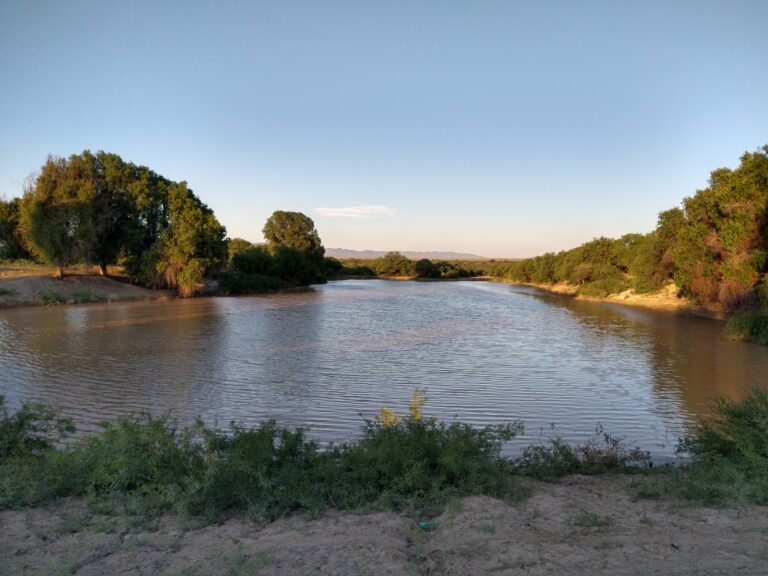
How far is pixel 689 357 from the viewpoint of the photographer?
53.3ft

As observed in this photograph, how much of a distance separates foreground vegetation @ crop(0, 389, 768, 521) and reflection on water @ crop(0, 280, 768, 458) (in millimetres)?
1897

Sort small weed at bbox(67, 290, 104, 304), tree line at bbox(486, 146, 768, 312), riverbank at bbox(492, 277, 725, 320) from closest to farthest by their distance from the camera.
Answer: tree line at bbox(486, 146, 768, 312) < riverbank at bbox(492, 277, 725, 320) < small weed at bbox(67, 290, 104, 304)

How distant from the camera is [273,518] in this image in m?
4.77

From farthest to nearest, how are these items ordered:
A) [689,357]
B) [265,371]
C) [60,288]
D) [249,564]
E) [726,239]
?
[60,288], [726,239], [689,357], [265,371], [249,564]

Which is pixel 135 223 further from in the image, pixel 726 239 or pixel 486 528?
pixel 486 528

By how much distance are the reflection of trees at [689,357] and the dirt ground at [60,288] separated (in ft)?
93.6

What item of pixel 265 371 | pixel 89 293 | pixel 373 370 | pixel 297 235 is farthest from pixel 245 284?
pixel 373 370

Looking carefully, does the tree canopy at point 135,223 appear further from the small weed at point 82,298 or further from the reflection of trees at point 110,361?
the reflection of trees at point 110,361

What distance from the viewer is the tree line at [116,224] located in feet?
117

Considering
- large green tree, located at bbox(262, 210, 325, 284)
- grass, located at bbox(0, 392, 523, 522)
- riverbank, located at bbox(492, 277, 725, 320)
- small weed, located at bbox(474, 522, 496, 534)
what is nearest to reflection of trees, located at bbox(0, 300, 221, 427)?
grass, located at bbox(0, 392, 523, 522)

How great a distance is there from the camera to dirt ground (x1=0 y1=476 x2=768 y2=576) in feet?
12.3

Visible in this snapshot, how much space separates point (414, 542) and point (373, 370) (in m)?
9.64

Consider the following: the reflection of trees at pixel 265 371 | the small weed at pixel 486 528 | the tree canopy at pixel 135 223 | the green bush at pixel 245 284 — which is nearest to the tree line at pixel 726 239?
the reflection of trees at pixel 265 371

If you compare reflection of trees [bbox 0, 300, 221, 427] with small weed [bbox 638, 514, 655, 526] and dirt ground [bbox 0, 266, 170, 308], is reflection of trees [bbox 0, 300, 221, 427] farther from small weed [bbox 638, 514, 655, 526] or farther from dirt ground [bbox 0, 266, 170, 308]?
small weed [bbox 638, 514, 655, 526]
